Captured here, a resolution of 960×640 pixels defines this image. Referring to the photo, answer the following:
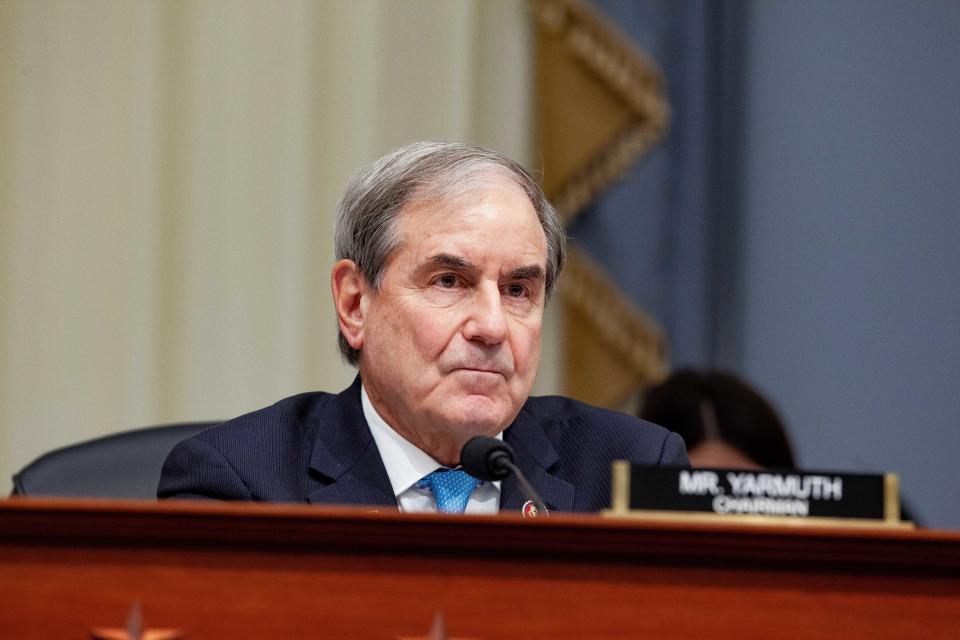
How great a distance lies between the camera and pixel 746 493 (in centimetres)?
136

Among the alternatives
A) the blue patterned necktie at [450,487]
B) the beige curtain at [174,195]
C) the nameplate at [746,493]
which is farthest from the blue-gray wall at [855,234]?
the nameplate at [746,493]

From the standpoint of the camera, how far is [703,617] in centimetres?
130

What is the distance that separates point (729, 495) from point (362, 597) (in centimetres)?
39

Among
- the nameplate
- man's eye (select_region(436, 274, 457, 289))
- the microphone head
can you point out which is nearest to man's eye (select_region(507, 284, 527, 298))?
man's eye (select_region(436, 274, 457, 289))

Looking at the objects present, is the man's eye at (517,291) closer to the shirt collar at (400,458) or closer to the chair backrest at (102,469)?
the shirt collar at (400,458)

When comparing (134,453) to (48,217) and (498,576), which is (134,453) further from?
(48,217)

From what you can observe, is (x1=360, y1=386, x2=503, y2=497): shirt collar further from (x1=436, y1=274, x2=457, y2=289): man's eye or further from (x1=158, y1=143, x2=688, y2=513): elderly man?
(x1=436, y1=274, x2=457, y2=289): man's eye

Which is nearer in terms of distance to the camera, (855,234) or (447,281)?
(447,281)

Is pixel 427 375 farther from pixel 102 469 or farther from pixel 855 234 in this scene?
pixel 855 234

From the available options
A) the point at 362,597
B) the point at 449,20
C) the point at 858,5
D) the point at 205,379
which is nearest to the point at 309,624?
the point at 362,597

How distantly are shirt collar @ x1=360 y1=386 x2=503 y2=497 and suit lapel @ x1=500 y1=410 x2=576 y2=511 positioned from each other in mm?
70

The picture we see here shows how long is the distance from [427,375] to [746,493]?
0.90 meters

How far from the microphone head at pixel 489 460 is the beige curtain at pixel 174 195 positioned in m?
2.06

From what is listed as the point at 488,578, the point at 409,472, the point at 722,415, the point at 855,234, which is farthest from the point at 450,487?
the point at 855,234
